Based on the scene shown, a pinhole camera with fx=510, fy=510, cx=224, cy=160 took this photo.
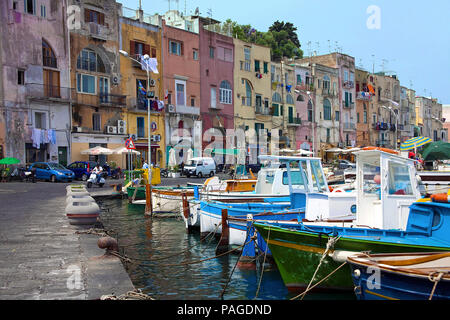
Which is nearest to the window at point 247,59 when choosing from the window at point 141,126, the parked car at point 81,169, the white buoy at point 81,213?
the window at point 141,126

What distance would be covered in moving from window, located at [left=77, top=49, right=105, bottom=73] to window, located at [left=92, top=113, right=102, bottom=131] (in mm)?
3820

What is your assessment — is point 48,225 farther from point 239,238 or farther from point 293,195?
point 293,195

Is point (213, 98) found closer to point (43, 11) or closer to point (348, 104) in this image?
point (43, 11)

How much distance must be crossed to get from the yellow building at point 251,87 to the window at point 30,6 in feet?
76.4

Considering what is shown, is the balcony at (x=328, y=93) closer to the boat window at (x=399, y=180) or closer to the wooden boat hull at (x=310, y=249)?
the boat window at (x=399, y=180)

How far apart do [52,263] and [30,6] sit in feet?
112

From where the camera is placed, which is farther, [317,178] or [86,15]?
[86,15]

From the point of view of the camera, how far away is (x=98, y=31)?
42.6 m

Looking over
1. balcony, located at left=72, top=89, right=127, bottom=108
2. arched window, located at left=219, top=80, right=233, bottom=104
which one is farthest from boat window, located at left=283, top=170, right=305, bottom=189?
arched window, located at left=219, top=80, right=233, bottom=104

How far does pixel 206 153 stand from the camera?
50.9 metres

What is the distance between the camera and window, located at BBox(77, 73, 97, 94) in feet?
136

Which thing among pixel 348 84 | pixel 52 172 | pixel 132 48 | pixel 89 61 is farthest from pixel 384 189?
pixel 348 84
